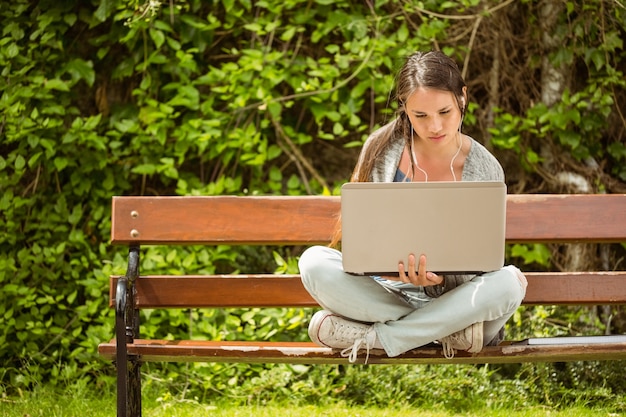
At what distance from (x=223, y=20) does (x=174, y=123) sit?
59 centimetres

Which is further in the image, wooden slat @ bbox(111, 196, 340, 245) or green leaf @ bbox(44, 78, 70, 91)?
green leaf @ bbox(44, 78, 70, 91)

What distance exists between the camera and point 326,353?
256cm

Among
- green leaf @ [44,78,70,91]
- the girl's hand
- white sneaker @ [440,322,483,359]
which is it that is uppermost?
green leaf @ [44,78,70,91]

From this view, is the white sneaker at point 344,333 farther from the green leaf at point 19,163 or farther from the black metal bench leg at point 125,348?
the green leaf at point 19,163

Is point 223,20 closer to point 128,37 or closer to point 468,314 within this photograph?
point 128,37

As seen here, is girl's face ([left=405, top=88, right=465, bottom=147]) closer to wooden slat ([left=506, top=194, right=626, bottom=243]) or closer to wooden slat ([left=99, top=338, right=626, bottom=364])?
wooden slat ([left=506, top=194, right=626, bottom=243])

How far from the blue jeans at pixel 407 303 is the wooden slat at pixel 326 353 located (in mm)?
58

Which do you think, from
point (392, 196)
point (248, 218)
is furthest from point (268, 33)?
point (392, 196)

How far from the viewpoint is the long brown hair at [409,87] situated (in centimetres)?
266

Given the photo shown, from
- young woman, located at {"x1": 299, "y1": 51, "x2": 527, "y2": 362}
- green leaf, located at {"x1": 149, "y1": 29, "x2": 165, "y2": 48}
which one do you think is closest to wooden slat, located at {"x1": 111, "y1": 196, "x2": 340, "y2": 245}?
young woman, located at {"x1": 299, "y1": 51, "x2": 527, "y2": 362}

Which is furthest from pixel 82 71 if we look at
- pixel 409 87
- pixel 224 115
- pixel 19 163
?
pixel 409 87

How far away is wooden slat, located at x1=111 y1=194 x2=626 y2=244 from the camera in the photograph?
120 inches

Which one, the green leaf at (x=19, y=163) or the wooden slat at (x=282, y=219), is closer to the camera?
the wooden slat at (x=282, y=219)

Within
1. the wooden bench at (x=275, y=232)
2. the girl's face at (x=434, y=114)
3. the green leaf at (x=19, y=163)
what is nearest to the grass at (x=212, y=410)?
the wooden bench at (x=275, y=232)
